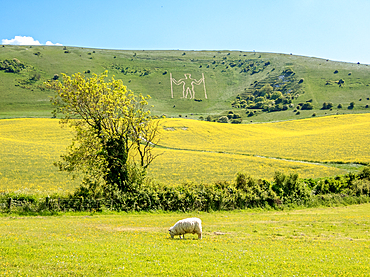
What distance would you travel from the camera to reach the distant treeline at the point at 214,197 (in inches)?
1076

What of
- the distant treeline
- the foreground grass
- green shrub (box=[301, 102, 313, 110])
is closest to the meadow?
the distant treeline

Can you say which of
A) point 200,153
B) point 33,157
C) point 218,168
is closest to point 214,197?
point 218,168

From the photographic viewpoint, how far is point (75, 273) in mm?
9906

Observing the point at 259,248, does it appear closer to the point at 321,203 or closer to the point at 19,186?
the point at 321,203

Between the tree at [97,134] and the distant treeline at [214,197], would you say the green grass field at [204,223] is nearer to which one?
the distant treeline at [214,197]

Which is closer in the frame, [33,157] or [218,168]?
[33,157]

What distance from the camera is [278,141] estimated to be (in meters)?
83.7

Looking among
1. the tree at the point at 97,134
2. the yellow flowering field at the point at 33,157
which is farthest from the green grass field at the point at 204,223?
the tree at the point at 97,134

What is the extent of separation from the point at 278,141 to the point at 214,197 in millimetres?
55828

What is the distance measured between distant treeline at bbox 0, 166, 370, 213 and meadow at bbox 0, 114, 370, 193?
4146mm

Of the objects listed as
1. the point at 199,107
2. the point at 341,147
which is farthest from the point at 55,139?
the point at 199,107

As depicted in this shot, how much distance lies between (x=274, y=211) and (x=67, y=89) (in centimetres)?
2871

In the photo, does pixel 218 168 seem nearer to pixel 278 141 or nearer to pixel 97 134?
pixel 97 134

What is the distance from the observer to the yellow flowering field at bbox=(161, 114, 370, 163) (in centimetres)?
6644
